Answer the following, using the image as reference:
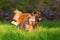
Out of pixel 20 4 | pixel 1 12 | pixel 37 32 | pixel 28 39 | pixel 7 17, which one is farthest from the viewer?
pixel 20 4

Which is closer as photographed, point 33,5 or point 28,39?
point 28,39

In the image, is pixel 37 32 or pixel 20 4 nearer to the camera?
pixel 37 32

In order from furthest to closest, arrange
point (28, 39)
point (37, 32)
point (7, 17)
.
→ point (7, 17), point (37, 32), point (28, 39)

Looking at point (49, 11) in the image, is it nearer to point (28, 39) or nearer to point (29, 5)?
point (29, 5)

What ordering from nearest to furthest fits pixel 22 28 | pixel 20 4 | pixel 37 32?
pixel 37 32 → pixel 22 28 → pixel 20 4

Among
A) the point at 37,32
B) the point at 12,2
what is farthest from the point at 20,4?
the point at 37,32

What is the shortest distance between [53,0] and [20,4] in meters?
1.39

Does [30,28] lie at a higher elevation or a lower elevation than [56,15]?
higher

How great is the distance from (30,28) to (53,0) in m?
5.83

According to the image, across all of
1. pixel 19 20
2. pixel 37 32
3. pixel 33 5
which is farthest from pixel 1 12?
pixel 37 32

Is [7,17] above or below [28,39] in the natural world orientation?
below

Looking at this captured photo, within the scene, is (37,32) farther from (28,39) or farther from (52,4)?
(52,4)

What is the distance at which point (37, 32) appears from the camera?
17.7 ft

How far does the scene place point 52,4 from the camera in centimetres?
1113
